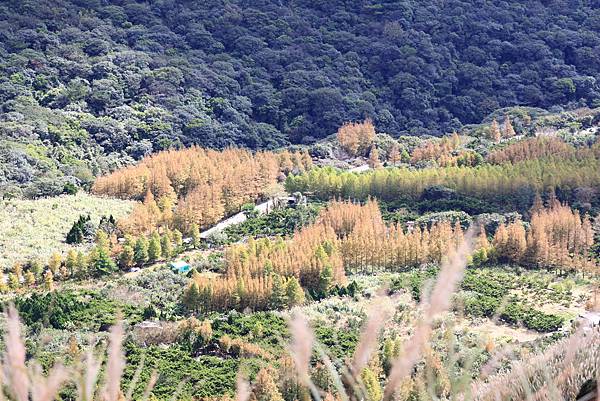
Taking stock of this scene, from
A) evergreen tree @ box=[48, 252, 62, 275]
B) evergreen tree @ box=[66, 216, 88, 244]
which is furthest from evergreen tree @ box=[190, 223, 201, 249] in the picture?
evergreen tree @ box=[48, 252, 62, 275]

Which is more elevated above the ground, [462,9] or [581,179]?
[462,9]

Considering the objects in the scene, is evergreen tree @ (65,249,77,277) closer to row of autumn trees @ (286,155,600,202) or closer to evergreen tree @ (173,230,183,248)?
evergreen tree @ (173,230,183,248)

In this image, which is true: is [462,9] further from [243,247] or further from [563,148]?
[243,247]

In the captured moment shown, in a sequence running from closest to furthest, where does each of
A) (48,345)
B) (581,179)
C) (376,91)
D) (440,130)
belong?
1. (48,345)
2. (581,179)
3. (440,130)
4. (376,91)

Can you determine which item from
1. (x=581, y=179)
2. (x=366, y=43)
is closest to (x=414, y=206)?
(x=581, y=179)

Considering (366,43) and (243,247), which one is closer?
(243,247)

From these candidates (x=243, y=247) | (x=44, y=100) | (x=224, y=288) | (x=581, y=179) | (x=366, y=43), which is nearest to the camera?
(x=224, y=288)

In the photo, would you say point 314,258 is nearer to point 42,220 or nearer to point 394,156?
point 42,220

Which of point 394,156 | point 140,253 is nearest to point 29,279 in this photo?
point 140,253
